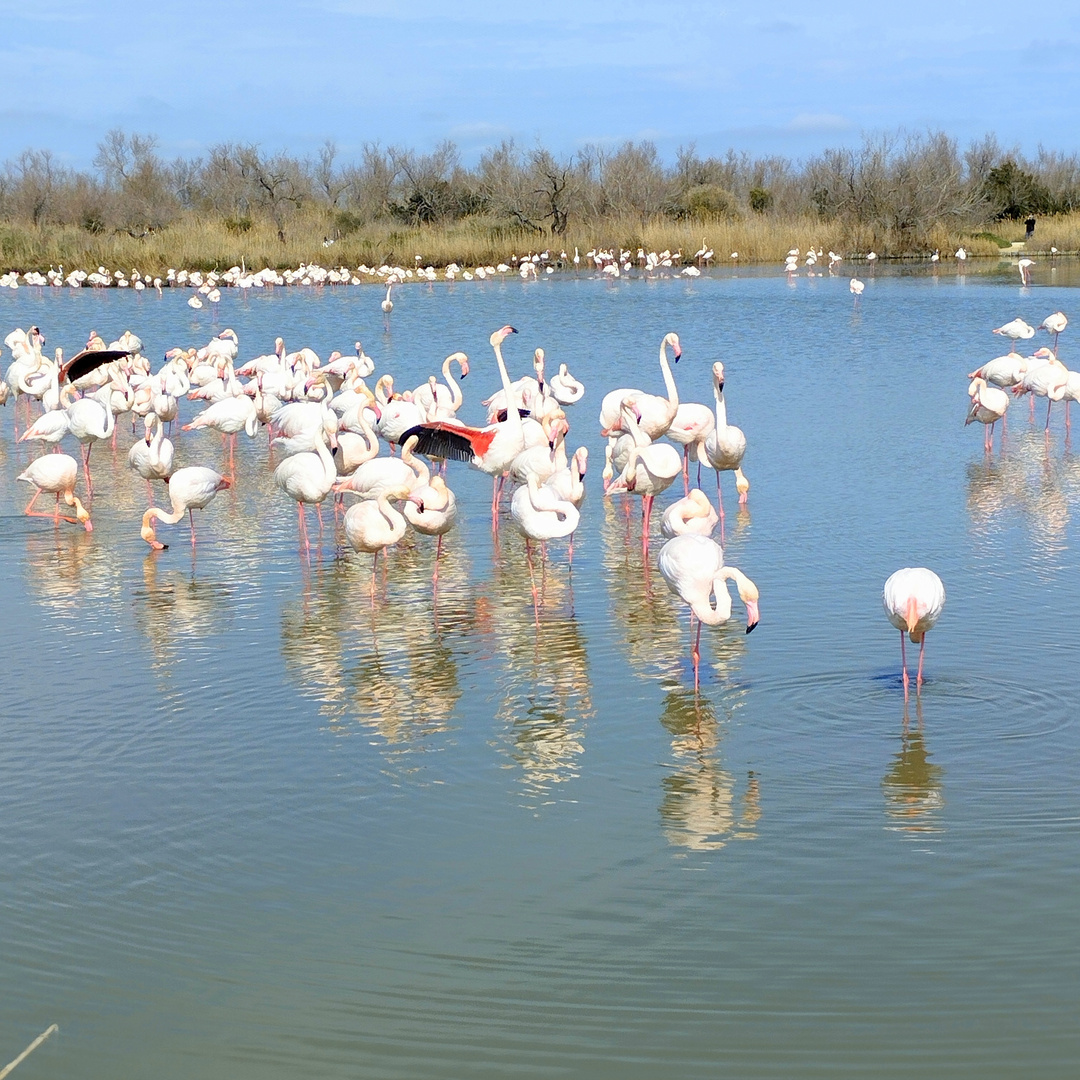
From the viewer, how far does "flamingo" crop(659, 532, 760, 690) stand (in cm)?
650

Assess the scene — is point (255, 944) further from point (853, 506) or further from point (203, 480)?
point (853, 506)

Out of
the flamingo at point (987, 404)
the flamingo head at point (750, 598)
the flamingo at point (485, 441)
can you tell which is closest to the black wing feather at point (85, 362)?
the flamingo at point (485, 441)

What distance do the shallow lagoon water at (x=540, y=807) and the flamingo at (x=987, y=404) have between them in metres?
2.34

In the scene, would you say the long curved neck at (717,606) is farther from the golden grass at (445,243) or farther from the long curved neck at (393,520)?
the golden grass at (445,243)

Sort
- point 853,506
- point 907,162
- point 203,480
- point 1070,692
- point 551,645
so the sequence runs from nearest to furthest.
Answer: point 1070,692 < point 551,645 < point 203,480 < point 853,506 < point 907,162

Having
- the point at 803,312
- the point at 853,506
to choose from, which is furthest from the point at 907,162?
the point at 853,506

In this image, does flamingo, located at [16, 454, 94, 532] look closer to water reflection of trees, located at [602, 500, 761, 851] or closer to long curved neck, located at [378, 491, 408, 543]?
long curved neck, located at [378, 491, 408, 543]

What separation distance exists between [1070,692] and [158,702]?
12.9 feet

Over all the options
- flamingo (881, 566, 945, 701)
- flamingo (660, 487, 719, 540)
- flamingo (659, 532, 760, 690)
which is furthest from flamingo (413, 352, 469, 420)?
flamingo (881, 566, 945, 701)

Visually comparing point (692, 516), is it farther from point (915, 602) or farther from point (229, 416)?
point (229, 416)

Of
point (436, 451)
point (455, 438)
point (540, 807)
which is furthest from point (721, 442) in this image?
point (540, 807)

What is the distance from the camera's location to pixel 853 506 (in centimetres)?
1035

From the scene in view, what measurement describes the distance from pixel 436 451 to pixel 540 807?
5390mm

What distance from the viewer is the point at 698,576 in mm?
6680
